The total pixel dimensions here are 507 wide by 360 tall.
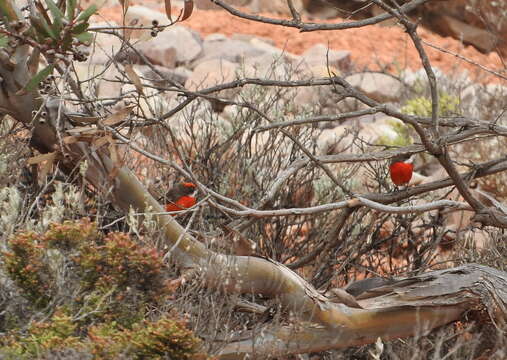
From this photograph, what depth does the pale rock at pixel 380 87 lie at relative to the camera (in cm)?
1177

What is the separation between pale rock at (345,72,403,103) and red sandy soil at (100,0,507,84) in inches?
68.1

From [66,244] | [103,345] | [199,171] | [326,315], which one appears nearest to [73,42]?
[66,244]

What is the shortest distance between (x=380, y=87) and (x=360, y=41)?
3.34 m

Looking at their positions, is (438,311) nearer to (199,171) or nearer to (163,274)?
(163,274)

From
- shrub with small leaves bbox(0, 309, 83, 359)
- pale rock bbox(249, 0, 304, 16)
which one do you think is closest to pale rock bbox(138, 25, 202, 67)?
pale rock bbox(249, 0, 304, 16)

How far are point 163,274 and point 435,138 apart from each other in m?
1.47

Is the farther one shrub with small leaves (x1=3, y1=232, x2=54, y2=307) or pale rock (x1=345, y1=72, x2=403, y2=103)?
pale rock (x1=345, y1=72, x2=403, y2=103)

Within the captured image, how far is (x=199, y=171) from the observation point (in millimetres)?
5969

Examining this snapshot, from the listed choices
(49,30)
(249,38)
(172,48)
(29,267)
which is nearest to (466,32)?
(249,38)

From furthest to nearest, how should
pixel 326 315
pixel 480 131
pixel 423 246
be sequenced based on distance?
pixel 423 246
pixel 480 131
pixel 326 315

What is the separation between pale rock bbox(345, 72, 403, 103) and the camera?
38.6ft

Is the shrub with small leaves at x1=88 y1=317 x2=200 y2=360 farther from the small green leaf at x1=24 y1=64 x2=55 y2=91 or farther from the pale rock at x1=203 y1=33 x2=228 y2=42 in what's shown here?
the pale rock at x1=203 y1=33 x2=228 y2=42

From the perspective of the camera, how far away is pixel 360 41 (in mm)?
15117

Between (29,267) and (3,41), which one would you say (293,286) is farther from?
(3,41)
